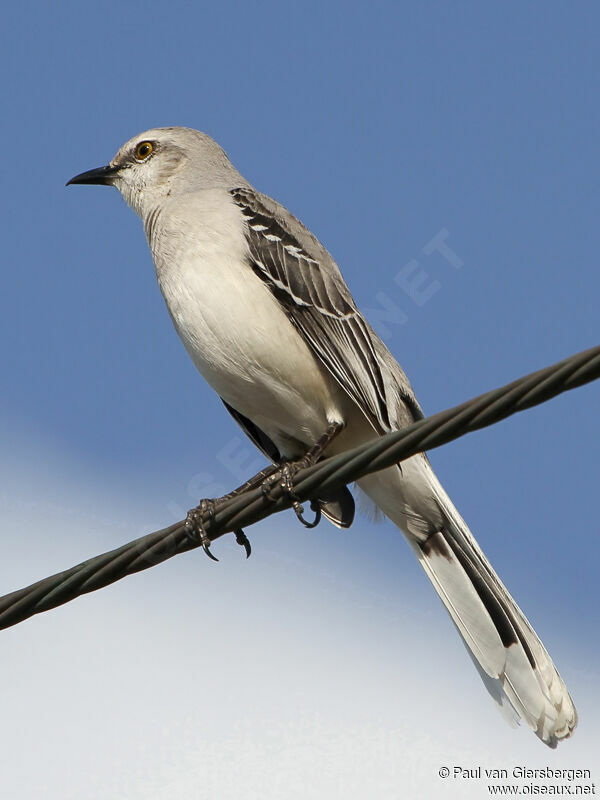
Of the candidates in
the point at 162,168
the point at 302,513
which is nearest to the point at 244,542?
the point at 302,513

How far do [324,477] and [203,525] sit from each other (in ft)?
3.97

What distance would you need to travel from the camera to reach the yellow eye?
8.12 metres

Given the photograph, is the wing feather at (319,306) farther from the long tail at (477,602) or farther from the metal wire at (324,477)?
the metal wire at (324,477)

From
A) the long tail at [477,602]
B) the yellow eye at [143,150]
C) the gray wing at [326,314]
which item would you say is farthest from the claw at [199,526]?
the yellow eye at [143,150]

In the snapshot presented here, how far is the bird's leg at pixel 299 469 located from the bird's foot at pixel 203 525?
0.32 metres

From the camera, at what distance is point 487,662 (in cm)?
620

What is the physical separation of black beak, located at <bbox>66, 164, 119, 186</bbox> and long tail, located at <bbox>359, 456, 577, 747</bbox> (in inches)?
128

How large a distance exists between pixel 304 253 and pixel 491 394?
3.36 metres

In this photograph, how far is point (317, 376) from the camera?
6469 mm

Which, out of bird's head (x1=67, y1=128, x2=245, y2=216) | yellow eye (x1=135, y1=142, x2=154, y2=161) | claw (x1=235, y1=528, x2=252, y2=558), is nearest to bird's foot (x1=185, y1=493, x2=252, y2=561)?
claw (x1=235, y1=528, x2=252, y2=558)

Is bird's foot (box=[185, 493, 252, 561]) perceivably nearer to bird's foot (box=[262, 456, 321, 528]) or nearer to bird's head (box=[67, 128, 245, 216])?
bird's foot (box=[262, 456, 321, 528])

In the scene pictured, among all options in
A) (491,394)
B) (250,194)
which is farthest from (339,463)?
(250,194)

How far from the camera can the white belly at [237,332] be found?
6.24 metres

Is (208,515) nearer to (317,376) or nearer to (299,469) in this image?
(299,469)
